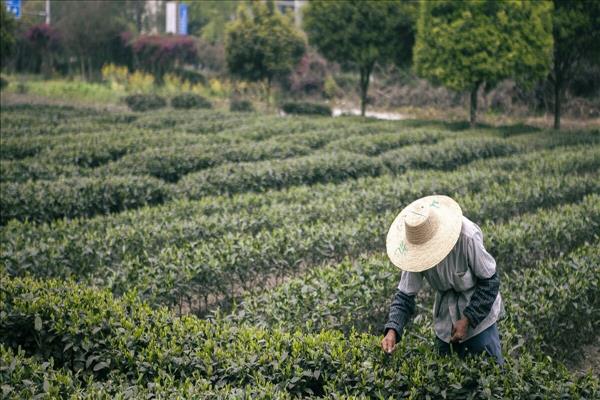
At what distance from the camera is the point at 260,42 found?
30.1m

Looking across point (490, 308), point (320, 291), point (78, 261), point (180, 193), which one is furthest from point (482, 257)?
point (180, 193)

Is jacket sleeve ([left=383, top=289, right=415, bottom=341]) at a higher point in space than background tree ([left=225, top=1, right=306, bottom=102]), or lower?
lower

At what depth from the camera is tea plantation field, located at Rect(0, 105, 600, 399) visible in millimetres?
4594

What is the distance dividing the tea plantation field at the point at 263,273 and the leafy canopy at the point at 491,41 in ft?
19.7

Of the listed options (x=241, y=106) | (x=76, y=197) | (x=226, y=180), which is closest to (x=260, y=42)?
(x=241, y=106)

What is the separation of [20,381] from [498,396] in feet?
10.3

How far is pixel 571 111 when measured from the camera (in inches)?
1202

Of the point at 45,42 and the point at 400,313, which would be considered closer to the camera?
the point at 400,313

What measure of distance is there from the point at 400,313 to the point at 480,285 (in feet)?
1.78

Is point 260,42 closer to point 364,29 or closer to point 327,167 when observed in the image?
point 364,29

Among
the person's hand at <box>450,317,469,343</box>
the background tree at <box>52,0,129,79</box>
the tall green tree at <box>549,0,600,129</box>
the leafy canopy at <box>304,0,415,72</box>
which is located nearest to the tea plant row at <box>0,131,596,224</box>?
the person's hand at <box>450,317,469,343</box>

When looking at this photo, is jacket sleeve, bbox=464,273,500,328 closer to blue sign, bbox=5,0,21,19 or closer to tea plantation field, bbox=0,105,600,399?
tea plantation field, bbox=0,105,600,399

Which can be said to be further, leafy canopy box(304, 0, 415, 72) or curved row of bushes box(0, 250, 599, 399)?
leafy canopy box(304, 0, 415, 72)

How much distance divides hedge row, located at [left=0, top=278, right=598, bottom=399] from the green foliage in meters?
25.5
